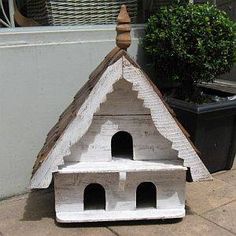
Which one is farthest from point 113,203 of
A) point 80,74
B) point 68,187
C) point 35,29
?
point 35,29

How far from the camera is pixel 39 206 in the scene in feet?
10.8

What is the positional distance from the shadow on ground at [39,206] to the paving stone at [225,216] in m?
1.12

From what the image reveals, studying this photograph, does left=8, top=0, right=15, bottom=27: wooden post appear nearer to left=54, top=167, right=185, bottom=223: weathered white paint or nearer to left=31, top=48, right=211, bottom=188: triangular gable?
left=31, top=48, right=211, bottom=188: triangular gable

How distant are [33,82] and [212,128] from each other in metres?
1.54

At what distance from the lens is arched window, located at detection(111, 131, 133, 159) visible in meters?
3.05

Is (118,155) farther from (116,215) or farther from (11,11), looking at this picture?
(11,11)

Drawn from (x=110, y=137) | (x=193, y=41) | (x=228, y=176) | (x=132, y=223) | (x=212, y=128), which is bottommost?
(x=228, y=176)

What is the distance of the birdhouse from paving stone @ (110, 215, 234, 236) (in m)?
0.08

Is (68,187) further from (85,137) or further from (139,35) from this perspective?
(139,35)

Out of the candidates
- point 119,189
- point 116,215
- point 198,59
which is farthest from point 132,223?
point 198,59

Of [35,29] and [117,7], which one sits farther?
[117,7]

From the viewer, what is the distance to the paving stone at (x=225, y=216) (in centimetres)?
302

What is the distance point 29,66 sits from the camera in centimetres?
334

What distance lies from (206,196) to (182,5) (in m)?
1.69
